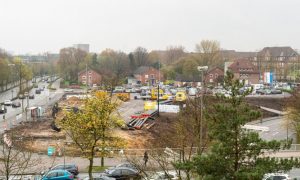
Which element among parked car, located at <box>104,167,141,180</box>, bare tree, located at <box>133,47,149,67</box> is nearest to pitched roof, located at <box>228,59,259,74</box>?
bare tree, located at <box>133,47,149,67</box>

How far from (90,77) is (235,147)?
76.3 m

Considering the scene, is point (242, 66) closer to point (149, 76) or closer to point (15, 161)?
point (149, 76)

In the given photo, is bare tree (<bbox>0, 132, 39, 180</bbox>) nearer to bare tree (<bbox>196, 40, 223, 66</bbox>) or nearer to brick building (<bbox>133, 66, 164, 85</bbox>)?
brick building (<bbox>133, 66, 164, 85</bbox>)

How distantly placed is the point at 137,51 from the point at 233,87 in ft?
342

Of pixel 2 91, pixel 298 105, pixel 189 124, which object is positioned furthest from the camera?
pixel 2 91

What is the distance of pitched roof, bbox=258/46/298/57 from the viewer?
112 meters

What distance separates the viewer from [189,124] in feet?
82.0

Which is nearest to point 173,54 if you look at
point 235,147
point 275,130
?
point 275,130

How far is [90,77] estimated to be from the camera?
289 ft

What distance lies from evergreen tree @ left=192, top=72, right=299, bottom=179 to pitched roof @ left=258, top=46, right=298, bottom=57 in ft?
335

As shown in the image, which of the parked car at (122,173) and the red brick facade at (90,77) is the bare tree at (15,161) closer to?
the parked car at (122,173)

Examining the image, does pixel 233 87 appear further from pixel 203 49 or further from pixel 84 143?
pixel 203 49

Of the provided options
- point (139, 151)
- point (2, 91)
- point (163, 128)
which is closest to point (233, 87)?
point (139, 151)

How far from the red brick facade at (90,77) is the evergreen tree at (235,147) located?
73349mm
